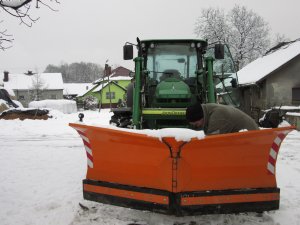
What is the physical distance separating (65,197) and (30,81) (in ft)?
175

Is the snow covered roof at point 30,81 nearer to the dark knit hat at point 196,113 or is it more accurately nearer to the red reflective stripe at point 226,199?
the dark knit hat at point 196,113

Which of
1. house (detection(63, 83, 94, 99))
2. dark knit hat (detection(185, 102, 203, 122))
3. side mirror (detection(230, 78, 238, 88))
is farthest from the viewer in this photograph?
house (detection(63, 83, 94, 99))

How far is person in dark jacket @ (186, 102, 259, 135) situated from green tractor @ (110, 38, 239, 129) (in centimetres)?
206

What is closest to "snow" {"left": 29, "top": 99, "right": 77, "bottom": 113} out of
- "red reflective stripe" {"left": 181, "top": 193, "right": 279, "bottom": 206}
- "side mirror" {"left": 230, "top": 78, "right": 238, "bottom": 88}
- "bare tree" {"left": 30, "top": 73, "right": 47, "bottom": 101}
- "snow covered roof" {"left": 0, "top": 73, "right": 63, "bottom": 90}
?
"bare tree" {"left": 30, "top": 73, "right": 47, "bottom": 101}

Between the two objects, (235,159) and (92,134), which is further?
(92,134)

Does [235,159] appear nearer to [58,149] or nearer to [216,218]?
[216,218]

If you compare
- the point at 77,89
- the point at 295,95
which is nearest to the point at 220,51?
the point at 295,95

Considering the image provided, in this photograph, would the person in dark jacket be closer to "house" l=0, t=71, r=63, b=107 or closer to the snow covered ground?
the snow covered ground

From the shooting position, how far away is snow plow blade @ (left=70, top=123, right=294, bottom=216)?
138 inches

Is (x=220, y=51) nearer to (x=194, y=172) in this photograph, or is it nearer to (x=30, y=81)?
(x=194, y=172)

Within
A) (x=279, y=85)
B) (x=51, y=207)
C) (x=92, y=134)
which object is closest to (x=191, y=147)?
(x=92, y=134)

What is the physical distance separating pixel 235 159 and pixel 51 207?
2.57 m

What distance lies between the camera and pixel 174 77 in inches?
273

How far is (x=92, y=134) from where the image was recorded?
386cm
